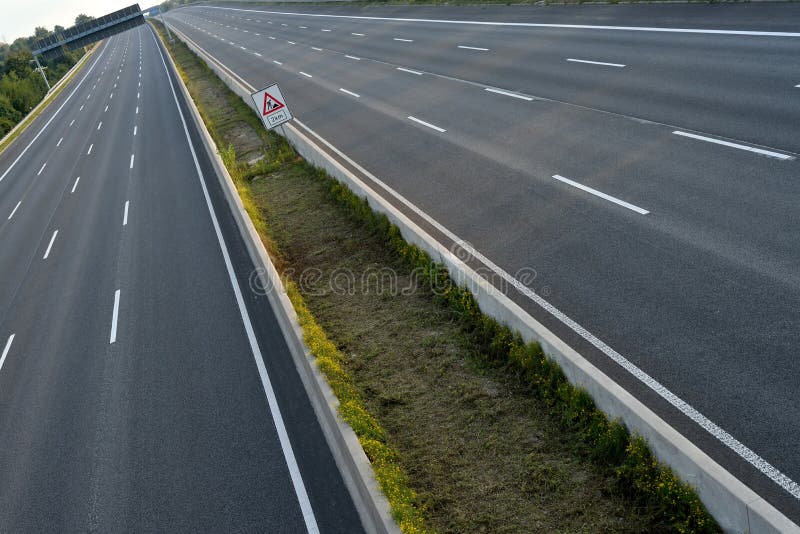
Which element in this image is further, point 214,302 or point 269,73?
point 269,73

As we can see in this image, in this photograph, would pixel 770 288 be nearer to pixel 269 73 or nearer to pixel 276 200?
pixel 276 200

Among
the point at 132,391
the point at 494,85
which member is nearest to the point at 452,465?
the point at 132,391

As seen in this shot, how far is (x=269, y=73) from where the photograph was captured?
116 feet

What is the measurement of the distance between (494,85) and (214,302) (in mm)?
12117

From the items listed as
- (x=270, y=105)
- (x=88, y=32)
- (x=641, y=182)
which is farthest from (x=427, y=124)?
(x=88, y=32)

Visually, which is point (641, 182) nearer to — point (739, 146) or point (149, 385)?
point (739, 146)

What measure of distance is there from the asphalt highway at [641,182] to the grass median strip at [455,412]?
0.76 meters

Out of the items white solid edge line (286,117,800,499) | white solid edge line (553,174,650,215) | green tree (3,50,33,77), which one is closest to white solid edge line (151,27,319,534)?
white solid edge line (286,117,800,499)

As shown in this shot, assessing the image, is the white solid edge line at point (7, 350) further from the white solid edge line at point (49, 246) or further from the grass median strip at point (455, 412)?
the grass median strip at point (455, 412)

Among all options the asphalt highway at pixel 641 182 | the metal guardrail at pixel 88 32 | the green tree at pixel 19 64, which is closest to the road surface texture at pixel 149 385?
the asphalt highway at pixel 641 182

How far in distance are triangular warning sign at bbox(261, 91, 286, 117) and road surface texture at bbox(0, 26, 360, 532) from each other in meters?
2.93

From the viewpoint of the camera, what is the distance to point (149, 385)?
9828 mm

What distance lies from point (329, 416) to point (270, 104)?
12009mm

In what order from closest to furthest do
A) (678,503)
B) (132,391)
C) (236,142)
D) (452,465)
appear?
(678,503), (452,465), (132,391), (236,142)
